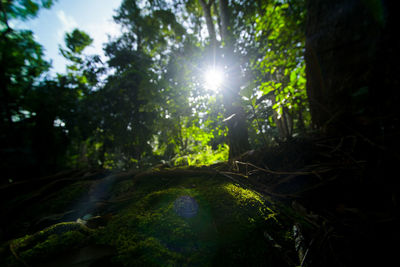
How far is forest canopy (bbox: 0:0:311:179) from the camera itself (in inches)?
126

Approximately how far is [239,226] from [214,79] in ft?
11.7

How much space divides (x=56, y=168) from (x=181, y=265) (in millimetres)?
9032

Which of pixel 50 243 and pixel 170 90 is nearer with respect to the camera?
pixel 50 243

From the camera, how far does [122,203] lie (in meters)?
1.09

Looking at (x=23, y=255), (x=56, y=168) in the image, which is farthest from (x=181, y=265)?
(x=56, y=168)

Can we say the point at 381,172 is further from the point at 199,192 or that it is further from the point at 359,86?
the point at 199,192

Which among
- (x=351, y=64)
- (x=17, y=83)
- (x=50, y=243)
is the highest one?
(x=17, y=83)

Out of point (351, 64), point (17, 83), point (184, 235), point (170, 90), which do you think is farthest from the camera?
point (17, 83)

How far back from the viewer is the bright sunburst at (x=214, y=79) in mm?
3715

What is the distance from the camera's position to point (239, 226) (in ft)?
2.32

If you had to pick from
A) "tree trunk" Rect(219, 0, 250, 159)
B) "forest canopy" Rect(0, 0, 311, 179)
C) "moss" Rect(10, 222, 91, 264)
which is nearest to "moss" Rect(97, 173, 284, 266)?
"moss" Rect(10, 222, 91, 264)

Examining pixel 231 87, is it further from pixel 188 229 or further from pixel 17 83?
pixel 17 83

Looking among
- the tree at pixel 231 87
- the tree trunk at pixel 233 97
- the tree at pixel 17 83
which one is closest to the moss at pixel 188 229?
the tree at pixel 231 87

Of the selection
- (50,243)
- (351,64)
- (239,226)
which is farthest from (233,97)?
(50,243)
